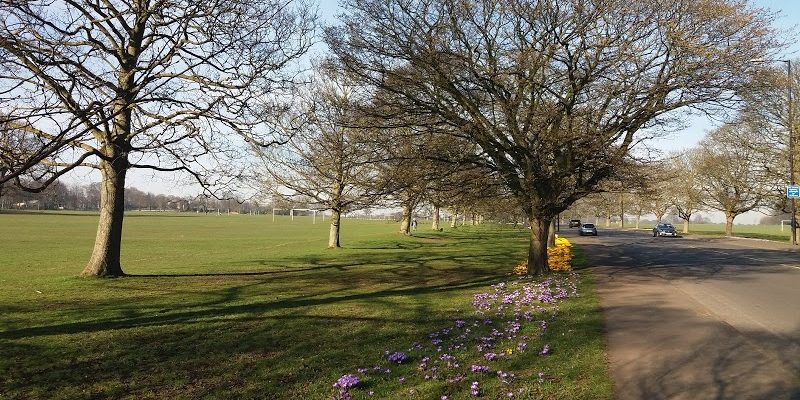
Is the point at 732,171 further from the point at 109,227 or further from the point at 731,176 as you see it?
the point at 109,227

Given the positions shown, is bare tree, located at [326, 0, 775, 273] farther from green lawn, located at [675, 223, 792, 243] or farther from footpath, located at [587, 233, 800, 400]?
green lawn, located at [675, 223, 792, 243]

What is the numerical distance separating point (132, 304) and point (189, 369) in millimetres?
5273

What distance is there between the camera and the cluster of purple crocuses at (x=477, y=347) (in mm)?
5352

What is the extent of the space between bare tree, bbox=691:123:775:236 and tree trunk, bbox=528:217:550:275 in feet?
93.4

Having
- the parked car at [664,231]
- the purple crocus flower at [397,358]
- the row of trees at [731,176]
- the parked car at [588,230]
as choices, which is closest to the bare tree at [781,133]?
the row of trees at [731,176]

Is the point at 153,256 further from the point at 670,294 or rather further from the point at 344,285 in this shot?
the point at 670,294

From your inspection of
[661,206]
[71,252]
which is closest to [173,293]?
[71,252]

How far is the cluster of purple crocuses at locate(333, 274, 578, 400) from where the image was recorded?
211 inches

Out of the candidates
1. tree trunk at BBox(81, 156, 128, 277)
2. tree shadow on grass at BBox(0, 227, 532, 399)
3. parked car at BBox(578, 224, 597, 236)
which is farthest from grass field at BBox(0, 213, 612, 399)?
parked car at BBox(578, 224, 597, 236)

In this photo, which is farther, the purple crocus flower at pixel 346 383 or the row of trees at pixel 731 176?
the row of trees at pixel 731 176

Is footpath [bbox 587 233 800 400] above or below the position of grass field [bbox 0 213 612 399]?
above

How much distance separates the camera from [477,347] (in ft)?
21.7

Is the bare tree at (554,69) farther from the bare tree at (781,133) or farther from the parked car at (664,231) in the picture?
the parked car at (664,231)

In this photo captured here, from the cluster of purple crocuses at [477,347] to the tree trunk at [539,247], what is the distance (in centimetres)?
437
